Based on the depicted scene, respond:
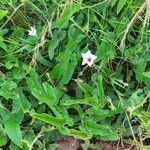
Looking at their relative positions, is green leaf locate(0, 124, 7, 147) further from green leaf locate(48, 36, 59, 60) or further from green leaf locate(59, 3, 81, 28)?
green leaf locate(59, 3, 81, 28)

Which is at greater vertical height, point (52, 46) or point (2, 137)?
point (52, 46)

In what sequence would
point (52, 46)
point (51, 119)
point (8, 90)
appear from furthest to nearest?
point (52, 46) < point (8, 90) < point (51, 119)

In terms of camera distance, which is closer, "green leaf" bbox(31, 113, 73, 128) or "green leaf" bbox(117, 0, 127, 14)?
"green leaf" bbox(31, 113, 73, 128)

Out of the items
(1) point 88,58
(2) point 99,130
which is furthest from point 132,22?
(2) point 99,130

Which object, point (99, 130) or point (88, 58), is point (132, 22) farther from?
point (99, 130)

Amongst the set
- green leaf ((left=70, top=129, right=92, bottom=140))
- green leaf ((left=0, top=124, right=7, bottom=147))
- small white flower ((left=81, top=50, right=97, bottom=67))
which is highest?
small white flower ((left=81, top=50, right=97, bottom=67))

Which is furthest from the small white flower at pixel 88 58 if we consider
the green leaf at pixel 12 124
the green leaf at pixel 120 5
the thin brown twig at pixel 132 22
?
the green leaf at pixel 12 124

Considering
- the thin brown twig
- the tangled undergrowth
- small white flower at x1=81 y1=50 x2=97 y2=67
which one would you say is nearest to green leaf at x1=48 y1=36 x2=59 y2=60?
the tangled undergrowth

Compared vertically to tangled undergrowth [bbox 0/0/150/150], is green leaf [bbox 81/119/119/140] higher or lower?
lower

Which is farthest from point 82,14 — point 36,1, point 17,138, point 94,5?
point 17,138
